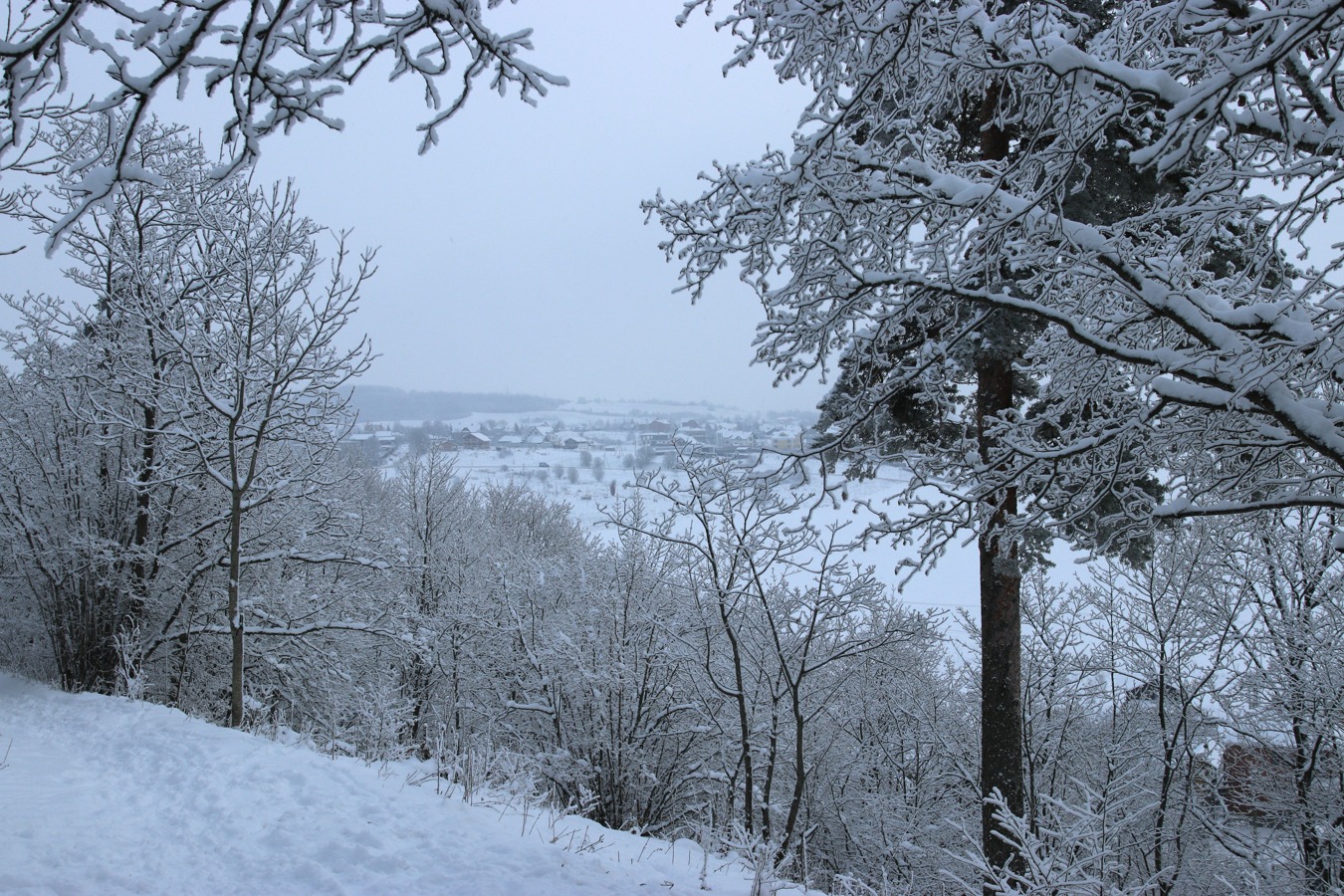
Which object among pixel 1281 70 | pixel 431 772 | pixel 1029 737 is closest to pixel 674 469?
pixel 431 772

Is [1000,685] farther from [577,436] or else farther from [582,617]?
[577,436]

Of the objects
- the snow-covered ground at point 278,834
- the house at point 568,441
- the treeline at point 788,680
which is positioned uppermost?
the house at point 568,441

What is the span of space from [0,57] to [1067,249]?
4.32 m

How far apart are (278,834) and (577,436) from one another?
64.9m

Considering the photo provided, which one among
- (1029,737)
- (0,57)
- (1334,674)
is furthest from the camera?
(1029,737)

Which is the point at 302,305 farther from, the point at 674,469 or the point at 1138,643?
the point at 1138,643

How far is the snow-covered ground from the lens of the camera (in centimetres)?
374

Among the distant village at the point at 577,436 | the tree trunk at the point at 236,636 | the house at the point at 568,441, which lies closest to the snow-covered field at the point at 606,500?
the house at the point at 568,441

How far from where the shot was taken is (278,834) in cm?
422

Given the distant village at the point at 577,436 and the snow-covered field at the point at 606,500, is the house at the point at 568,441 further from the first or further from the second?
the snow-covered field at the point at 606,500

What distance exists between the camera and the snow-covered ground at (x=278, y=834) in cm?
374

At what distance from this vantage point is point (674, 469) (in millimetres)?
10273

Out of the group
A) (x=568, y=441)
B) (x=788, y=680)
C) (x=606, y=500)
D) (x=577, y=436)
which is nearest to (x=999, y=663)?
(x=788, y=680)

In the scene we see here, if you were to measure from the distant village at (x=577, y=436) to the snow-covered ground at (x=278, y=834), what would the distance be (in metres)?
2.88
